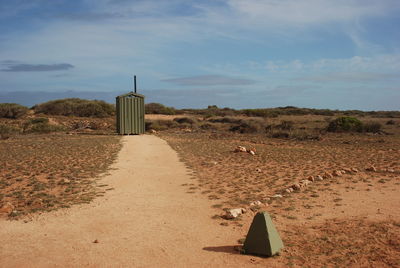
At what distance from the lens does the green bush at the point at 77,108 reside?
128 feet

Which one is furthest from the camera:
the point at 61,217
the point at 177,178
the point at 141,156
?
the point at 141,156

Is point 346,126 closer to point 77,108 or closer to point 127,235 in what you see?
point 127,235

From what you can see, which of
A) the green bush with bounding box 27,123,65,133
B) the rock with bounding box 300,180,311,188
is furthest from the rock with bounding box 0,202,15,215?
the green bush with bounding box 27,123,65,133

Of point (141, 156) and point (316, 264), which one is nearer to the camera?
point (316, 264)

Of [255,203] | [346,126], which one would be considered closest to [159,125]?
[346,126]

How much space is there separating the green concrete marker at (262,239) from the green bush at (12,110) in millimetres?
33830

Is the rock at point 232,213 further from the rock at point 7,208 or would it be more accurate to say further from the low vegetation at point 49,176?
the rock at point 7,208

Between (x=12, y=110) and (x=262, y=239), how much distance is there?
1356 inches

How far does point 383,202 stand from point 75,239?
5.57m

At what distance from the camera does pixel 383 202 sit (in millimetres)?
7184

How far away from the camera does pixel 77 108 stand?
39500 millimetres

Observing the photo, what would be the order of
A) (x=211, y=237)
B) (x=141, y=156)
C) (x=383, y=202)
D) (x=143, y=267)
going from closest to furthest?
1. (x=143, y=267)
2. (x=211, y=237)
3. (x=383, y=202)
4. (x=141, y=156)

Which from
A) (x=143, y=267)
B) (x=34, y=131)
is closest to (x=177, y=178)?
(x=143, y=267)

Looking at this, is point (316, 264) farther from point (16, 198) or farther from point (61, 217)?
point (16, 198)
